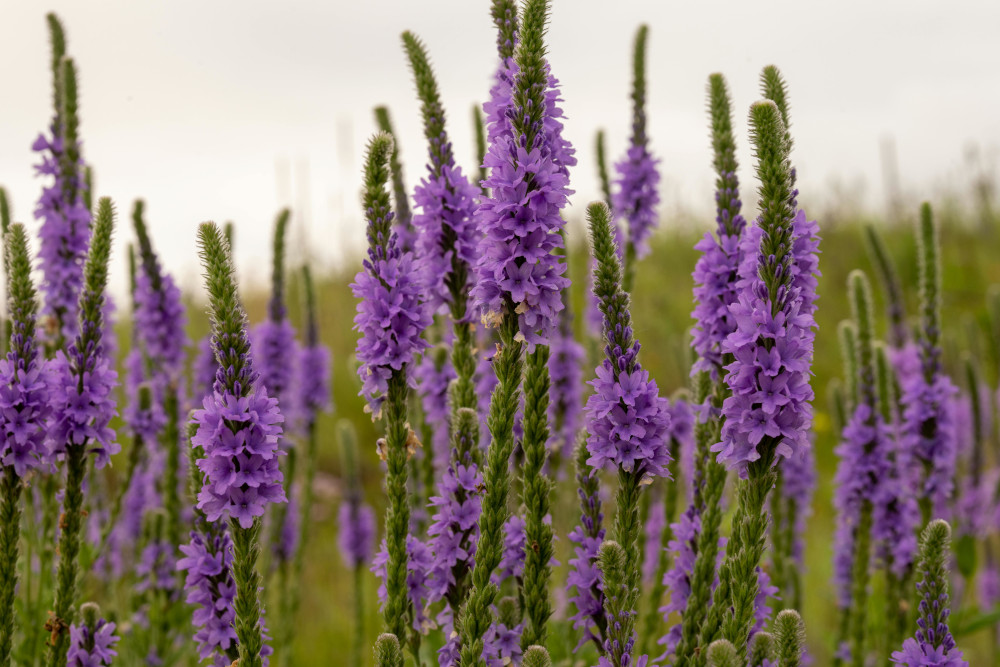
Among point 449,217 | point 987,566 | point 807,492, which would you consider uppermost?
point 449,217

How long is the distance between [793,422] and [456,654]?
1.39 meters

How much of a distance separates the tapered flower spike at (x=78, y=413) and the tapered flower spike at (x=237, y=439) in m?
0.87

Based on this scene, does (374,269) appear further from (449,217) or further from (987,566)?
(987,566)

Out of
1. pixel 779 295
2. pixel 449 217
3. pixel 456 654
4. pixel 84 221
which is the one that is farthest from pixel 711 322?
pixel 84 221

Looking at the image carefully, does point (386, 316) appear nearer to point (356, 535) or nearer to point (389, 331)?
point (389, 331)

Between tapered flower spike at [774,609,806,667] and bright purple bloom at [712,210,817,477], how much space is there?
0.51 meters

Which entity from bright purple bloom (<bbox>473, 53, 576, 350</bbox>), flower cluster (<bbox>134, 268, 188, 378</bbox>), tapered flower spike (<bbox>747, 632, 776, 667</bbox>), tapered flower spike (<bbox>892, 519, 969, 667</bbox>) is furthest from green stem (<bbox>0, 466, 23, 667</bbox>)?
tapered flower spike (<bbox>892, 519, 969, 667</bbox>)

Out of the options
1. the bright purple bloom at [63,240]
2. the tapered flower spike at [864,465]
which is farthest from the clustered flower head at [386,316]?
the tapered flower spike at [864,465]

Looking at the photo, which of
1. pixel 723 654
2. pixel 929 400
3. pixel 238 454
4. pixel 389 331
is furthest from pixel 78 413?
pixel 929 400

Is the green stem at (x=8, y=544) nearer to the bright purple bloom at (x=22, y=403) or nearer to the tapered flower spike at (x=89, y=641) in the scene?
the bright purple bloom at (x=22, y=403)

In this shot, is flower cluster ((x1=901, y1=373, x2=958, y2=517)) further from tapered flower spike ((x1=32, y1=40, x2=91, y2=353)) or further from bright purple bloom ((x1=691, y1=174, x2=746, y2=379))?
tapered flower spike ((x1=32, y1=40, x2=91, y2=353))

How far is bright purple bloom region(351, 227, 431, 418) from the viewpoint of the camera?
3.20 meters

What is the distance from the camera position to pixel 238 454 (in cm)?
281

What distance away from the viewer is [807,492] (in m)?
5.79
